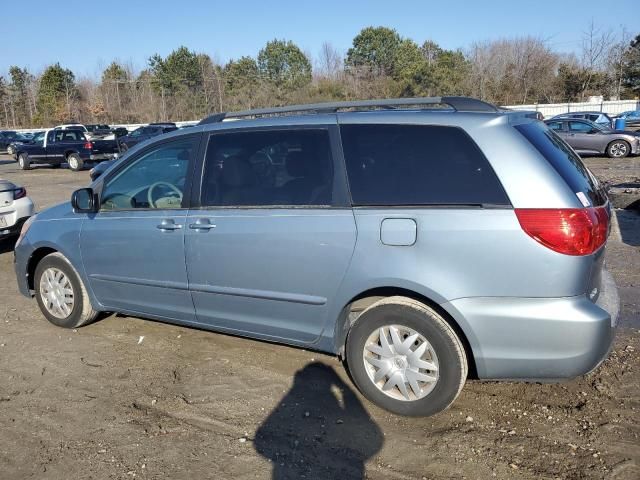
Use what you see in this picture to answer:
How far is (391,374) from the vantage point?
3.41 m

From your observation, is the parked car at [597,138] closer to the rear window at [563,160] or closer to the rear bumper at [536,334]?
the rear window at [563,160]

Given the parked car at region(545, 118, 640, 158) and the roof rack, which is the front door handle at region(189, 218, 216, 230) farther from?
the parked car at region(545, 118, 640, 158)

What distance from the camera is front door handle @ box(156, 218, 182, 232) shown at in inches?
159

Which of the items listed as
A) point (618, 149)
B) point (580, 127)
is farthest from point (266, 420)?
point (580, 127)

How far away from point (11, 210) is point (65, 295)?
3.71 m

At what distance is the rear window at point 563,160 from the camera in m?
3.13

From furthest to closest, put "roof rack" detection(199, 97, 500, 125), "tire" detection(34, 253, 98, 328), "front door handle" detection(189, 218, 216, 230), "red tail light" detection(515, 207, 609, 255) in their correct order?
"tire" detection(34, 253, 98, 328) → "front door handle" detection(189, 218, 216, 230) → "roof rack" detection(199, 97, 500, 125) → "red tail light" detection(515, 207, 609, 255)

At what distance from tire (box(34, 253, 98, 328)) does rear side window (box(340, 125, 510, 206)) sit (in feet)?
9.19

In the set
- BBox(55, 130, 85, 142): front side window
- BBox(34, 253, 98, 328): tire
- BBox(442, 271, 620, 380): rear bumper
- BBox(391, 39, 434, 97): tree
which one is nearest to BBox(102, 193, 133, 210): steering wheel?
BBox(34, 253, 98, 328): tire

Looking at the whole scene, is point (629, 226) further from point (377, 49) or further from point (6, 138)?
point (377, 49)

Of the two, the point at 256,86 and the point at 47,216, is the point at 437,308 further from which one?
the point at 256,86

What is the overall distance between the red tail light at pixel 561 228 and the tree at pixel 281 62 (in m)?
63.7

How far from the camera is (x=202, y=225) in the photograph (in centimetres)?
391

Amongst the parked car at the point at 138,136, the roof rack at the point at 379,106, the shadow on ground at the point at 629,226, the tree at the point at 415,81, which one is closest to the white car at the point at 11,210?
the roof rack at the point at 379,106
